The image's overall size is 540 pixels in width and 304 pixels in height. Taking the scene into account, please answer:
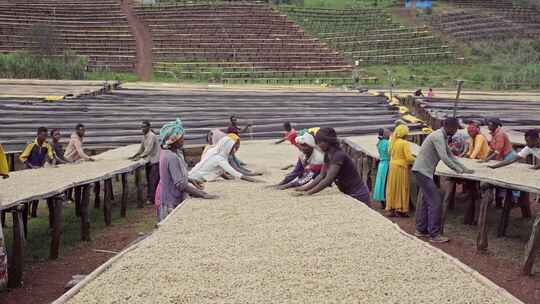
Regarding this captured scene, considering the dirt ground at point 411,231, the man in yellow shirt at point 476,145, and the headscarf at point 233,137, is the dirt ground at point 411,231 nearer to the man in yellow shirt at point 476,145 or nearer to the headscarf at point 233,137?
the man in yellow shirt at point 476,145

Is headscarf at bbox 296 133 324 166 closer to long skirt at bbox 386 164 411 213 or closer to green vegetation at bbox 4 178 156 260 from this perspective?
long skirt at bbox 386 164 411 213

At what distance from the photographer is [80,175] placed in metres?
8.92

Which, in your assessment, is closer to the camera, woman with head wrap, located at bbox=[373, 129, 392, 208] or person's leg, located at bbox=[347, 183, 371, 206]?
person's leg, located at bbox=[347, 183, 371, 206]

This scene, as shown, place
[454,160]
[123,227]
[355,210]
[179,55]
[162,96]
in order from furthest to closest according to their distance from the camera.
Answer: [179,55] < [162,96] < [123,227] < [454,160] < [355,210]

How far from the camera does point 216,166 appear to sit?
7.91 m

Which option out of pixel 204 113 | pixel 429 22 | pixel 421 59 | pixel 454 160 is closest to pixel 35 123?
pixel 204 113

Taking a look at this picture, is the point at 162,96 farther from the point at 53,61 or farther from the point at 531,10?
the point at 531,10

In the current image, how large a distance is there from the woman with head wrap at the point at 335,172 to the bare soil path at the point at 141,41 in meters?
24.4

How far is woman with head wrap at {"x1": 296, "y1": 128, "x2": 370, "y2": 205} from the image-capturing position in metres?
6.30

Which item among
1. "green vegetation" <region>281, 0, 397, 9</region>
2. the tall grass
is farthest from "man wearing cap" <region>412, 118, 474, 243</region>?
"green vegetation" <region>281, 0, 397, 9</region>

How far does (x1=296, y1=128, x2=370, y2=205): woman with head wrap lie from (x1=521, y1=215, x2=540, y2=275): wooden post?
6.42ft

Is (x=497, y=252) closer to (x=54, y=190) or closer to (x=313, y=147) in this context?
(x=313, y=147)

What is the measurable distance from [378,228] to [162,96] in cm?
1487

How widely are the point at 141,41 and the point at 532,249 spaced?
30993 millimetres
